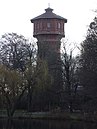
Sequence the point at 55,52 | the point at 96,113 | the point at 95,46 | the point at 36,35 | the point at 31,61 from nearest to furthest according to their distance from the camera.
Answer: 1. the point at 95,46
2. the point at 96,113
3. the point at 31,61
4. the point at 55,52
5. the point at 36,35

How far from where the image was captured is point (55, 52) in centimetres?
5984

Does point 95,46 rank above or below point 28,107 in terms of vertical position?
above

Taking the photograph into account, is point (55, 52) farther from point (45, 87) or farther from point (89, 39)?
point (89, 39)

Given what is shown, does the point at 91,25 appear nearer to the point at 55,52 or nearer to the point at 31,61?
the point at 31,61

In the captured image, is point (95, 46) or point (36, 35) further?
point (36, 35)

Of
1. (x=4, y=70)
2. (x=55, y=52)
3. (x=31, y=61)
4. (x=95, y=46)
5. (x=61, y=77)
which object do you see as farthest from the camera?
(x=55, y=52)

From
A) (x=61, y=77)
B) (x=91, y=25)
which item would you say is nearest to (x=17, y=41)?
(x=61, y=77)

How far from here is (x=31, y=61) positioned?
51.0 m

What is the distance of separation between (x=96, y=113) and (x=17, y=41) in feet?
70.5

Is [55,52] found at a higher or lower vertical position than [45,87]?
higher

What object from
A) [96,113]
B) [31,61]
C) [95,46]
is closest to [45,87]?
[31,61]

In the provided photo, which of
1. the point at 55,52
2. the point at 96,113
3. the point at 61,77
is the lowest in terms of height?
the point at 96,113

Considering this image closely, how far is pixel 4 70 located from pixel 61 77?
9414 millimetres

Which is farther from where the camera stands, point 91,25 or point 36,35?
point 36,35
